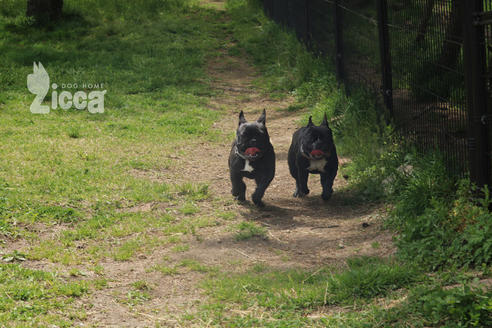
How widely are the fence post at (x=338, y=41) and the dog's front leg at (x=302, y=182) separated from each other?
3.55m

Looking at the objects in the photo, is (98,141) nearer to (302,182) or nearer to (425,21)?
(302,182)

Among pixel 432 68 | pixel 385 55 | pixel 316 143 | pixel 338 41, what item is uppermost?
pixel 338 41

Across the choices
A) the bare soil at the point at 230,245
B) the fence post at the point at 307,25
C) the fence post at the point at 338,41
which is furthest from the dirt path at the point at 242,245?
the fence post at the point at 307,25

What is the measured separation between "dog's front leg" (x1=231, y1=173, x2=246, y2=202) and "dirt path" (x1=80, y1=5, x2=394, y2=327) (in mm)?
100

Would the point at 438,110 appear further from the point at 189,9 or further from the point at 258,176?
the point at 189,9

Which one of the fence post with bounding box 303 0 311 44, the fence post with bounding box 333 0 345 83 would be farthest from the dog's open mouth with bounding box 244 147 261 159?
the fence post with bounding box 303 0 311 44

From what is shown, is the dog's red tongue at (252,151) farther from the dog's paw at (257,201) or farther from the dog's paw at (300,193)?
the dog's paw at (300,193)

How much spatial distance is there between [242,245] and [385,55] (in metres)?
3.12

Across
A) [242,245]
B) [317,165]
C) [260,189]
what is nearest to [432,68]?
[317,165]

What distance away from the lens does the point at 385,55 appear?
7406 mm

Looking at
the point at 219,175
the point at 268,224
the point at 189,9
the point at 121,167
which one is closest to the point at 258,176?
the point at 268,224

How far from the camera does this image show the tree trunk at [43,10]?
16062mm

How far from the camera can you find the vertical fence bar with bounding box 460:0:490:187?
16.2ft

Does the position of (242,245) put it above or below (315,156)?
below
